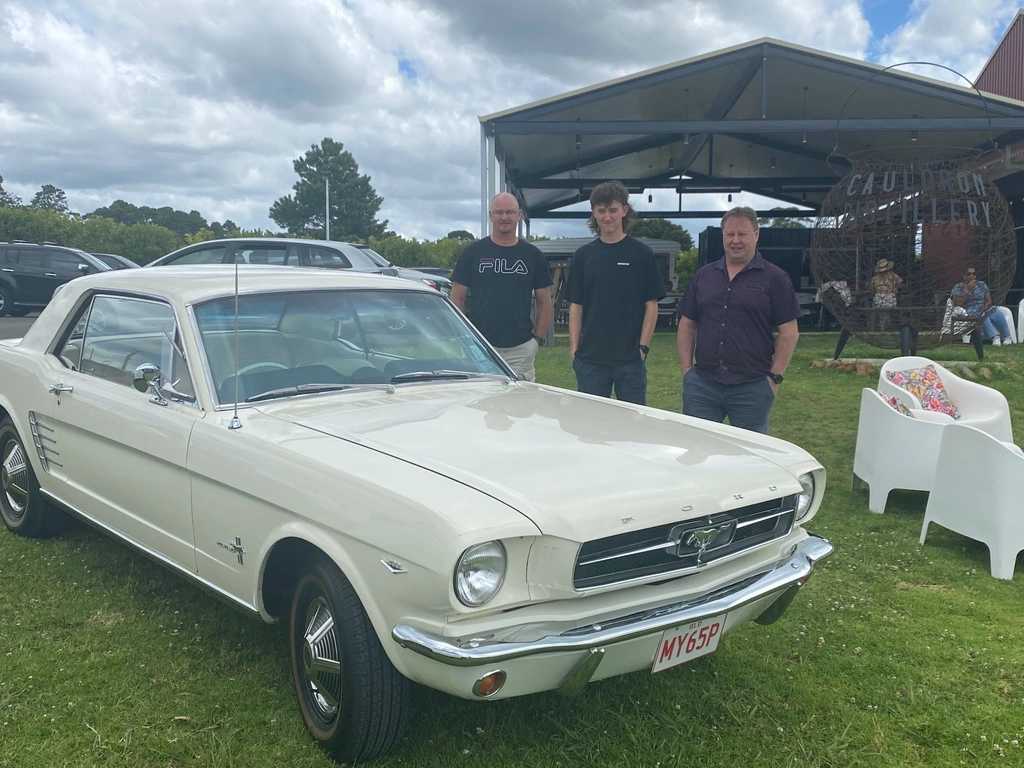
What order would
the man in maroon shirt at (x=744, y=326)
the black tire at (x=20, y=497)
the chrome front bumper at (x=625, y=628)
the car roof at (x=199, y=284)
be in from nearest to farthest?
the chrome front bumper at (x=625, y=628) → the car roof at (x=199, y=284) → the black tire at (x=20, y=497) → the man in maroon shirt at (x=744, y=326)

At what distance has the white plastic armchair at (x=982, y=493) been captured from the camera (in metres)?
4.25

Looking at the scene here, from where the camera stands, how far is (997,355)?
11844 mm

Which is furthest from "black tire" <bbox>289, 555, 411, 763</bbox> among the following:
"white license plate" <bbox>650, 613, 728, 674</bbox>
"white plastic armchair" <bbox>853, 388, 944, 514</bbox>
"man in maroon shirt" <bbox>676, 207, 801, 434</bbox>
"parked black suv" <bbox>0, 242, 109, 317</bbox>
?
"parked black suv" <bbox>0, 242, 109, 317</bbox>

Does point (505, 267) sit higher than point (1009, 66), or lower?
lower

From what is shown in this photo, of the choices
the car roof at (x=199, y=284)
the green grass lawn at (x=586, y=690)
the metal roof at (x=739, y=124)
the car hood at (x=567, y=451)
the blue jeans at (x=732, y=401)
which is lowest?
the green grass lawn at (x=586, y=690)

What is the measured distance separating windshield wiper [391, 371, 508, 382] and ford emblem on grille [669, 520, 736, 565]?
1.54m

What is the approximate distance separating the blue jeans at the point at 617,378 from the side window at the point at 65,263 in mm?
→ 15143

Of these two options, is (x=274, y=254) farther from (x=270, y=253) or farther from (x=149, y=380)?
(x=149, y=380)

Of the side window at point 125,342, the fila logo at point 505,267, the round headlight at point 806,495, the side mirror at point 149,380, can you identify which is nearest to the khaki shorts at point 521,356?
the fila logo at point 505,267

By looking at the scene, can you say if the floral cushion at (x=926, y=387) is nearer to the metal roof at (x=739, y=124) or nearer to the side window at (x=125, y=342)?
the side window at (x=125, y=342)

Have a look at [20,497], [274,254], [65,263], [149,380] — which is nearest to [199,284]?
[149,380]

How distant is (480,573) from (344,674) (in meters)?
0.55

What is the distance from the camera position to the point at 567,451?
2773 mm

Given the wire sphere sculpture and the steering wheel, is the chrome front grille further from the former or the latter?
the wire sphere sculpture
